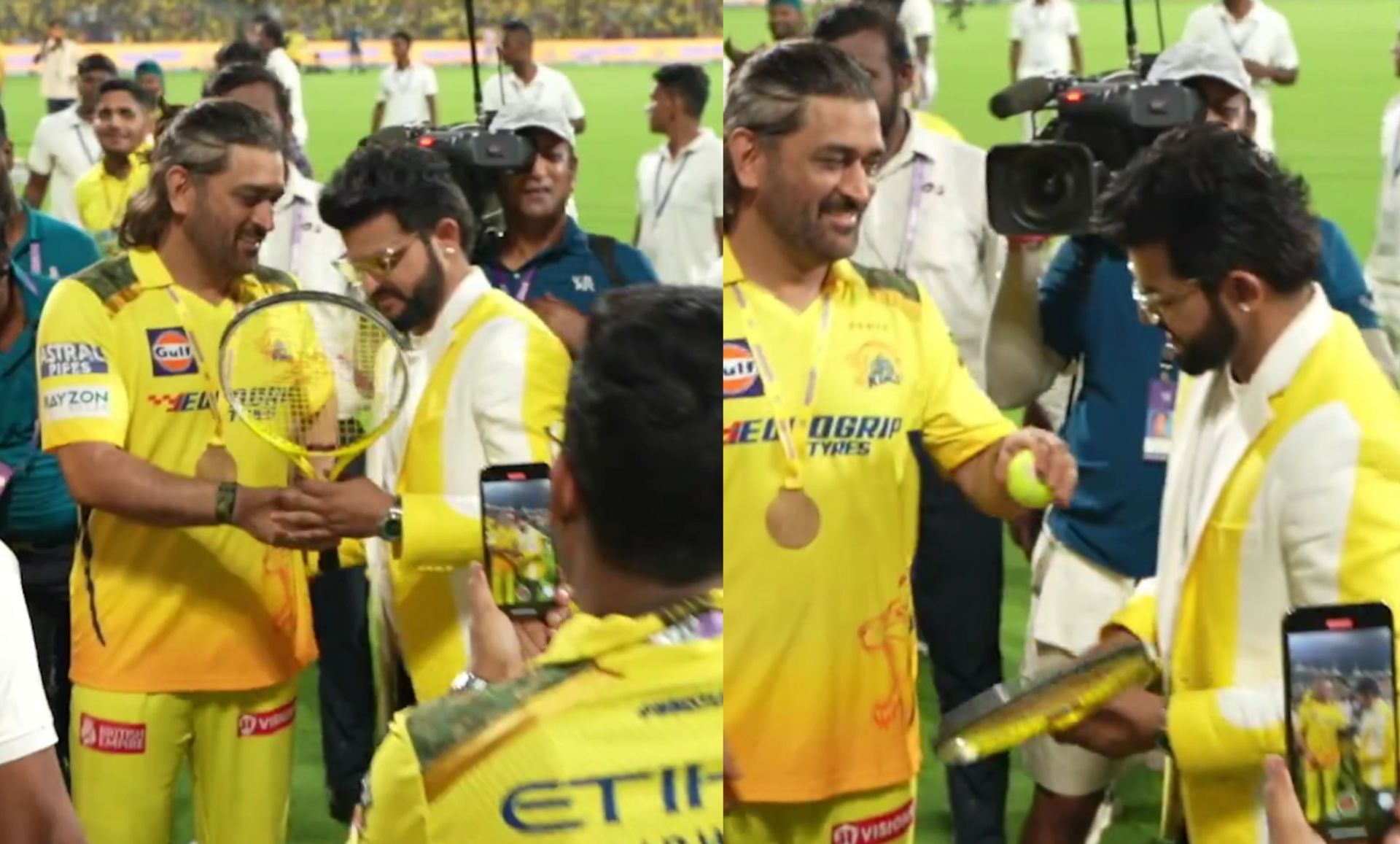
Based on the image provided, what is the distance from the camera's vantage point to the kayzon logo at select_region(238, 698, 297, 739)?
2.05 meters

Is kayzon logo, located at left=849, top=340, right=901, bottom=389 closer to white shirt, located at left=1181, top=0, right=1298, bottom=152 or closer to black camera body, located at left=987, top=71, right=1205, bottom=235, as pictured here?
black camera body, located at left=987, top=71, right=1205, bottom=235

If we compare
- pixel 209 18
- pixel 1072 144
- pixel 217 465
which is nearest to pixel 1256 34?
pixel 1072 144

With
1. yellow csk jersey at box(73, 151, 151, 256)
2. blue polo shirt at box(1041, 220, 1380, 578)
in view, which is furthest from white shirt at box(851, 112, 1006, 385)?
yellow csk jersey at box(73, 151, 151, 256)

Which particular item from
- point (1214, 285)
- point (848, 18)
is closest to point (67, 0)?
point (848, 18)

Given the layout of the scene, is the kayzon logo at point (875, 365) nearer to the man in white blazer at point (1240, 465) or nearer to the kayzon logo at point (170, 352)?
the man in white blazer at point (1240, 465)

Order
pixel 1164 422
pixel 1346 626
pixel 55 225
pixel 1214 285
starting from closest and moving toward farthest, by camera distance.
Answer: pixel 1346 626, pixel 1214 285, pixel 1164 422, pixel 55 225

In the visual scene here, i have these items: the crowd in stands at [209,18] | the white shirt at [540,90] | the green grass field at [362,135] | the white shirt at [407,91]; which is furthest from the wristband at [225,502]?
the crowd in stands at [209,18]

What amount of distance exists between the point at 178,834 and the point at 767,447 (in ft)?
5.56

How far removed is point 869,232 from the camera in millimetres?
2299

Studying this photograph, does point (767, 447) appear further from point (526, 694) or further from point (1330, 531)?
point (526, 694)

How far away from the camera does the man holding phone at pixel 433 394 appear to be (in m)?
1.77

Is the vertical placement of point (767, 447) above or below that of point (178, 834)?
above

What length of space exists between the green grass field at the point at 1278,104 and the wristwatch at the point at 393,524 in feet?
3.28

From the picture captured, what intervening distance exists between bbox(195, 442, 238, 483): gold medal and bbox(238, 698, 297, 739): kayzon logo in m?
0.26
